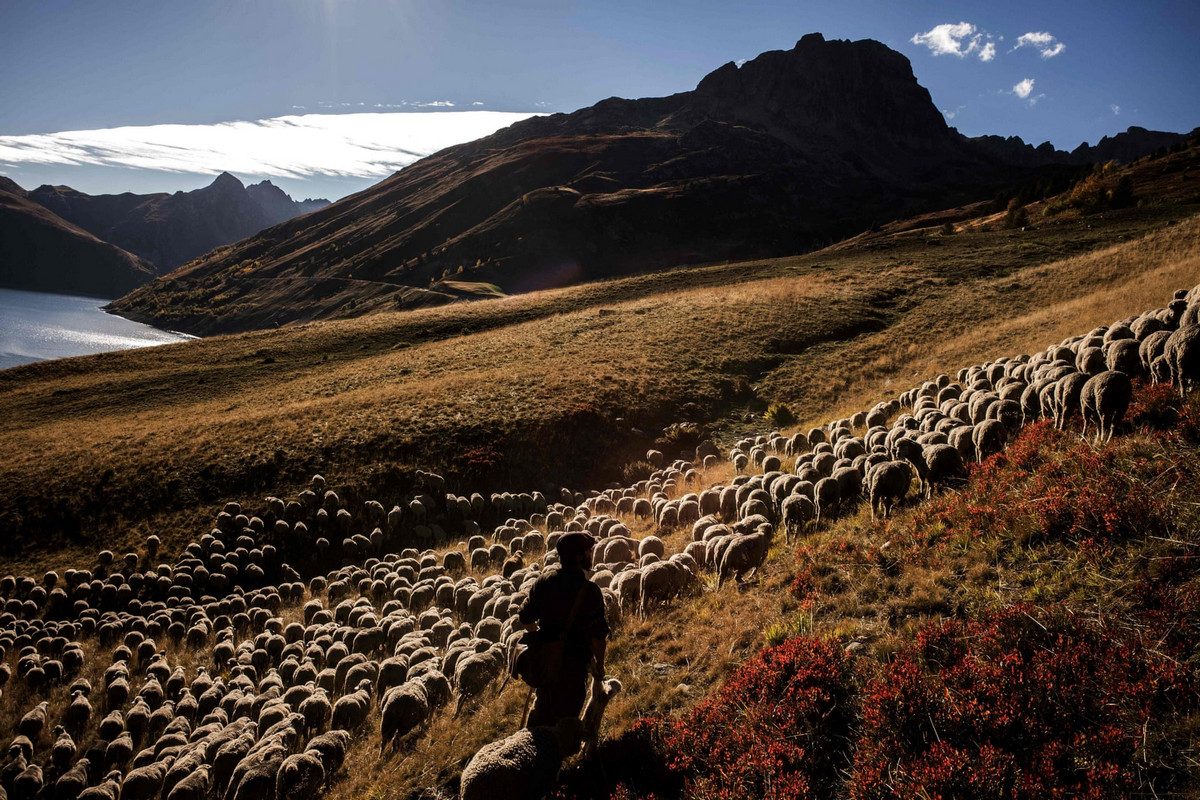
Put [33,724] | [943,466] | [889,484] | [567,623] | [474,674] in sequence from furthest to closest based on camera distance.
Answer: [33,724] → [943,466] → [889,484] → [474,674] → [567,623]

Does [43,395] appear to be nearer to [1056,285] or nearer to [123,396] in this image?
[123,396]

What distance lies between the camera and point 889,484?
426 inches

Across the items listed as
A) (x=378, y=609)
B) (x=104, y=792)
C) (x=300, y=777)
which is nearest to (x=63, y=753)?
(x=104, y=792)

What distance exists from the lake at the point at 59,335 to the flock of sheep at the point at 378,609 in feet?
333

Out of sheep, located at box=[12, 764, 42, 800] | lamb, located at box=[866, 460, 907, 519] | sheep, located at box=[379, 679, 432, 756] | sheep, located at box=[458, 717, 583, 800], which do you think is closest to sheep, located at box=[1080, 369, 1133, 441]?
A: lamb, located at box=[866, 460, 907, 519]

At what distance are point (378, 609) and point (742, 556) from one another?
36.4 ft

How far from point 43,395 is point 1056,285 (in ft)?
265

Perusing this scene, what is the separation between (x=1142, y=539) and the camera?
→ 656cm

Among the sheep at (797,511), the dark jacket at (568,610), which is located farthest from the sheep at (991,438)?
the dark jacket at (568,610)

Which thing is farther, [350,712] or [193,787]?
[350,712]

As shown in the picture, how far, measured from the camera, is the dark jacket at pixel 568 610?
21.7 ft

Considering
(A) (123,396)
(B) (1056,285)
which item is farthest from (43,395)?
(B) (1056,285)

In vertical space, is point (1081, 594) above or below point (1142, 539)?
below

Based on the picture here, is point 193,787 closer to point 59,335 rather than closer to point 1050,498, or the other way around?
point 1050,498
